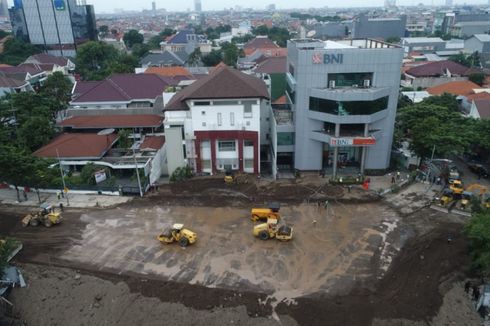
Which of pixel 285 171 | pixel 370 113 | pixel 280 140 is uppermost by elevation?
pixel 370 113

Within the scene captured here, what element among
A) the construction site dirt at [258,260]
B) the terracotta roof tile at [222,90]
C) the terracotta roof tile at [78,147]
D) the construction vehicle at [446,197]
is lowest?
the construction site dirt at [258,260]

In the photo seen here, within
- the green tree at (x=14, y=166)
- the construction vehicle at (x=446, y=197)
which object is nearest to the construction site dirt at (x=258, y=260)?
the construction vehicle at (x=446, y=197)

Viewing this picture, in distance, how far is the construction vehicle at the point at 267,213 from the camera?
104ft

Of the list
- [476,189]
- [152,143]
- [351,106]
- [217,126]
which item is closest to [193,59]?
[152,143]

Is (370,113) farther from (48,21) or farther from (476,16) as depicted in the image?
(476,16)

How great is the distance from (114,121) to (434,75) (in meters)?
66.1

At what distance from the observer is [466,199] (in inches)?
1355

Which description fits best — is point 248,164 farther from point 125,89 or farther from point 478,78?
point 478,78

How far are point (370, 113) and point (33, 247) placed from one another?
3467cm

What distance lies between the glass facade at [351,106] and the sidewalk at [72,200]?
2294cm

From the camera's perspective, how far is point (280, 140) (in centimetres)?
4228

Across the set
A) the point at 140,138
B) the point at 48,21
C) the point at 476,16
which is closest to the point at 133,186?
the point at 140,138

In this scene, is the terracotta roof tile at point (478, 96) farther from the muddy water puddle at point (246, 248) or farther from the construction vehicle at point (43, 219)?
the construction vehicle at point (43, 219)

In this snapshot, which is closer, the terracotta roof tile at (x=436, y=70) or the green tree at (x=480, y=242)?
the green tree at (x=480, y=242)
